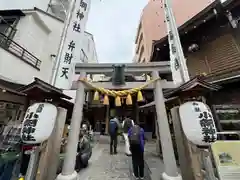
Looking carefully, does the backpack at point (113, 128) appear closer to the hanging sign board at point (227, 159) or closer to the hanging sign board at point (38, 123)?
the hanging sign board at point (38, 123)

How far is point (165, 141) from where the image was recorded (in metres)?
5.36

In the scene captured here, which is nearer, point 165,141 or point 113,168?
point 165,141

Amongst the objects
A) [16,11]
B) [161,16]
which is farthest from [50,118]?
[161,16]

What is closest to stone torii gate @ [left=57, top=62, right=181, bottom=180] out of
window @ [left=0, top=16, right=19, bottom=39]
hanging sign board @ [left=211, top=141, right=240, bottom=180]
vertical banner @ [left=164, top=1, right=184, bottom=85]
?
vertical banner @ [left=164, top=1, right=184, bottom=85]

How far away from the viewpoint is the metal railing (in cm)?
870

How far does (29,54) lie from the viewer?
33.3ft

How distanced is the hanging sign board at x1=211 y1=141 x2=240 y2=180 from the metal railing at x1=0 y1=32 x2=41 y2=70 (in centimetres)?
1107

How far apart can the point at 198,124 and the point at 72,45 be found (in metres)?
5.61

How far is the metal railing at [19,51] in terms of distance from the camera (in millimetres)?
8703

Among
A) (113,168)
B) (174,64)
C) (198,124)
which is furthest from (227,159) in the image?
(113,168)

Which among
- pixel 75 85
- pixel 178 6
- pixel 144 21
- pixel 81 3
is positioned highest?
pixel 144 21

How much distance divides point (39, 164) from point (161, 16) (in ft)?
65.9

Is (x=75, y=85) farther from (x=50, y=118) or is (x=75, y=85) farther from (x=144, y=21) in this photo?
(x=144, y=21)

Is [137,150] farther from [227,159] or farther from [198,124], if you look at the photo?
[227,159]
